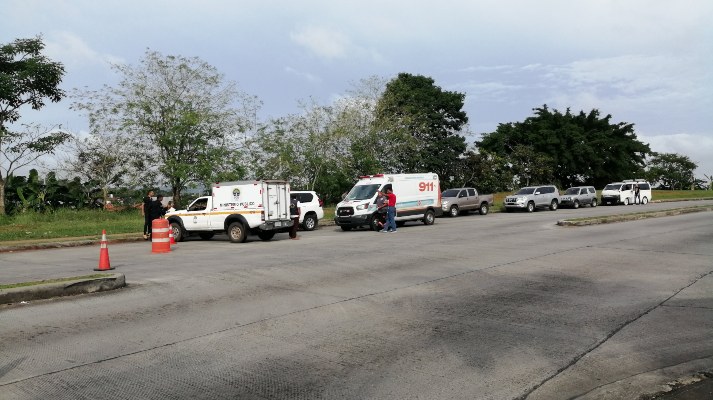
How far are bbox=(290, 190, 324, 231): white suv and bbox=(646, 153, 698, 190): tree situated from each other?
2688 inches

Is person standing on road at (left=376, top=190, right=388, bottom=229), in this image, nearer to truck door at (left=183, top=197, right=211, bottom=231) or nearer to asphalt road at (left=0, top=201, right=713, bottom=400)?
truck door at (left=183, top=197, right=211, bottom=231)

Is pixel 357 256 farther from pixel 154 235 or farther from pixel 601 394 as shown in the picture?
pixel 601 394

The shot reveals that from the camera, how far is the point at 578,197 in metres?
42.6

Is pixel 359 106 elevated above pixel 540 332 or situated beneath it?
elevated above

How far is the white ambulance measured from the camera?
19.4 meters

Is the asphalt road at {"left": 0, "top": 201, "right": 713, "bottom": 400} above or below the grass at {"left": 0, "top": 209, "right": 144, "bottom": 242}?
below

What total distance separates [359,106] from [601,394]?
37419mm

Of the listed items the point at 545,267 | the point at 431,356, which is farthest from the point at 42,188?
the point at 431,356

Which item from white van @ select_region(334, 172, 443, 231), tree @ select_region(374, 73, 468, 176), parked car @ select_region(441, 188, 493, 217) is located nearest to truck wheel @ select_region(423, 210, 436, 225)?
white van @ select_region(334, 172, 443, 231)

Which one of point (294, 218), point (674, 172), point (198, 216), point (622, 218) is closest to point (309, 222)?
point (294, 218)

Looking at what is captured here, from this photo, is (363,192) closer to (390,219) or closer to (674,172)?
(390,219)

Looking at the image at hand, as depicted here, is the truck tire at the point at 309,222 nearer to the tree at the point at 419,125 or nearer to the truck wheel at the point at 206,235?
the truck wheel at the point at 206,235

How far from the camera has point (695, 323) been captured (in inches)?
280

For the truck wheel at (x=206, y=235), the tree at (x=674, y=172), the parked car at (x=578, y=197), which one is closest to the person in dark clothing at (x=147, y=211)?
the truck wheel at (x=206, y=235)
